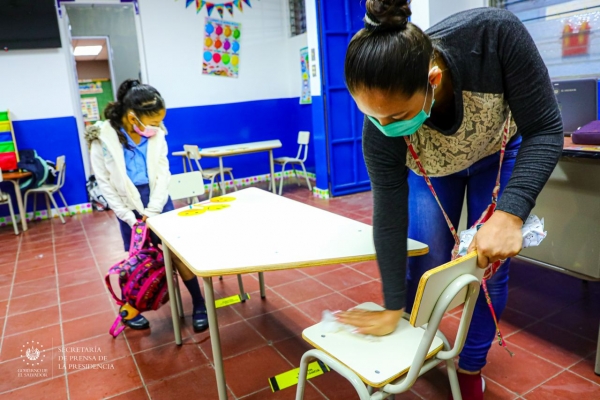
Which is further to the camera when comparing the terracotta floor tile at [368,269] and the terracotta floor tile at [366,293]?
the terracotta floor tile at [368,269]

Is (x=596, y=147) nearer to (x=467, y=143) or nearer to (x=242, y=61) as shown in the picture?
(x=467, y=143)

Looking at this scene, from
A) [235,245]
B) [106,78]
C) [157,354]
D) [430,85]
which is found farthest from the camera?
[106,78]

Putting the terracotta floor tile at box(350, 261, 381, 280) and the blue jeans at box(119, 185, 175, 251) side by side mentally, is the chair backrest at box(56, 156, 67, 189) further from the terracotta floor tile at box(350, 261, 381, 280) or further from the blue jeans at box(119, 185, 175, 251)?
the terracotta floor tile at box(350, 261, 381, 280)

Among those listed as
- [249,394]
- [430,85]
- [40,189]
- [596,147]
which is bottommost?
[249,394]

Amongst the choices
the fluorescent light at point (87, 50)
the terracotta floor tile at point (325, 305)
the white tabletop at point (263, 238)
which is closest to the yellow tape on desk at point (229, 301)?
the terracotta floor tile at point (325, 305)

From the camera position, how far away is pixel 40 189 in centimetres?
496

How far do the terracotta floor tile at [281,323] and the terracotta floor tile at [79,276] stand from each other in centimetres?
151

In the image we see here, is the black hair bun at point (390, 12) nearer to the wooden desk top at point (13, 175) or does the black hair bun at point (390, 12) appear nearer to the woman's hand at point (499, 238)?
the woman's hand at point (499, 238)

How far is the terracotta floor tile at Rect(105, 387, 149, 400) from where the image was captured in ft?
6.20

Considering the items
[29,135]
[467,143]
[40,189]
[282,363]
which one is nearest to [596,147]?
[467,143]

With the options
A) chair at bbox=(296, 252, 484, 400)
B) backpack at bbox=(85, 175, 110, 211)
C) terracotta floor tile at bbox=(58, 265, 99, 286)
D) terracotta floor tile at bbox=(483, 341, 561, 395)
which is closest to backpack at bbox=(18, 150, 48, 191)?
backpack at bbox=(85, 175, 110, 211)

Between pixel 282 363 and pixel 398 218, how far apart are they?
115 centimetres

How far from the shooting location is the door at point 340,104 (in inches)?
195

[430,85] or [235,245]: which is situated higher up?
[430,85]
